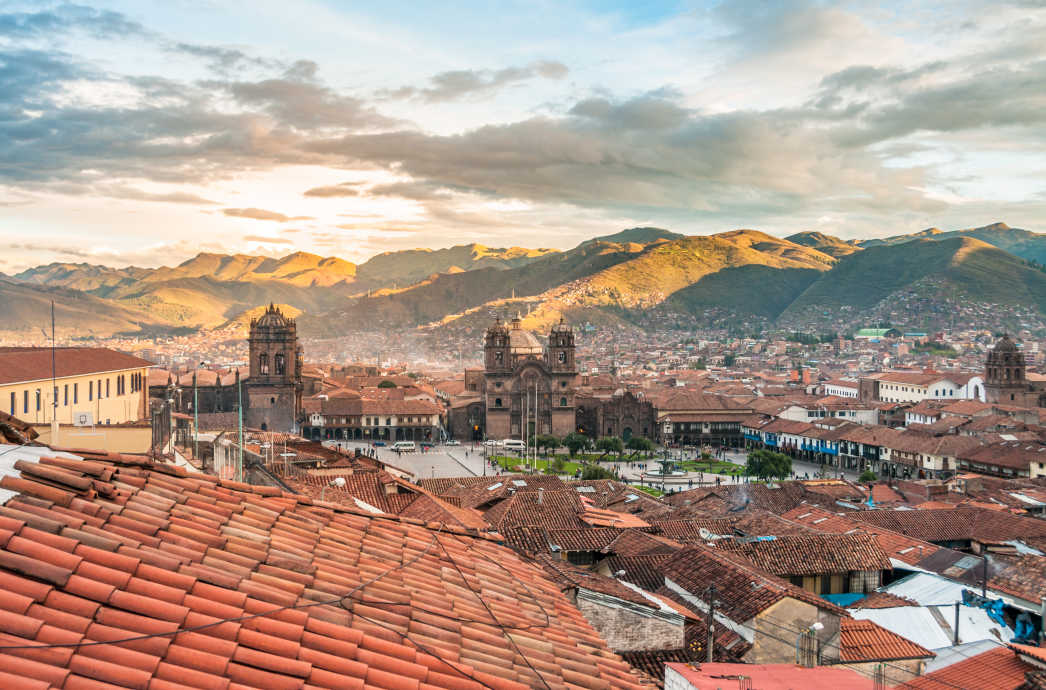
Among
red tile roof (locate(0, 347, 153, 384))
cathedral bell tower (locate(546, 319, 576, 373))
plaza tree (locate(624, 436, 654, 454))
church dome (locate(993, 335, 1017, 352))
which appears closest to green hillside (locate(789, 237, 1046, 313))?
church dome (locate(993, 335, 1017, 352))

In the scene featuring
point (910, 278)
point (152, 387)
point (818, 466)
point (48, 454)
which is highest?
point (910, 278)

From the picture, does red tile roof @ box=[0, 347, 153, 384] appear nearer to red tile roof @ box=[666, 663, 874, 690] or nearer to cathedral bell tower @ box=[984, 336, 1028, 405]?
red tile roof @ box=[666, 663, 874, 690]

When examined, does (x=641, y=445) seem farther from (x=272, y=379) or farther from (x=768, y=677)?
(x=768, y=677)

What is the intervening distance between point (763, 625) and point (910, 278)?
7879 inches

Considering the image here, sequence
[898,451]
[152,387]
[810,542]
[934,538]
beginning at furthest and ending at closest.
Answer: [152,387]
[898,451]
[934,538]
[810,542]

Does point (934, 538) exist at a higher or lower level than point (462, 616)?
lower

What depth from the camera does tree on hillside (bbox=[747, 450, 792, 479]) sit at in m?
49.7

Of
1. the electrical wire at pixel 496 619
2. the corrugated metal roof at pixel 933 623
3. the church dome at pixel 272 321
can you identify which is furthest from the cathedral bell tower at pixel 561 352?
the electrical wire at pixel 496 619

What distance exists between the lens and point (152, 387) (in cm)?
6919

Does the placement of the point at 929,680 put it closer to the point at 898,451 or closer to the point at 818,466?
the point at 898,451

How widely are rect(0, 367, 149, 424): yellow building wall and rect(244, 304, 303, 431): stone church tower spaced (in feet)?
112

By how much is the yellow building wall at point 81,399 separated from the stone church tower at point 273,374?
34.2 meters

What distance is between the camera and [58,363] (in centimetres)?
2669

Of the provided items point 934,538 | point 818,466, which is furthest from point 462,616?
point 818,466
